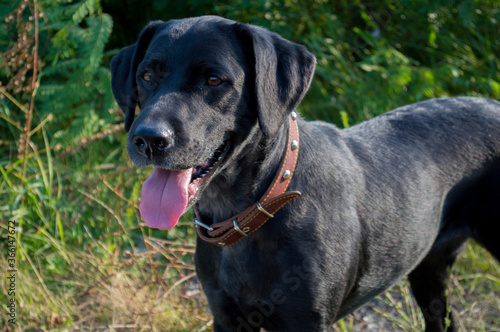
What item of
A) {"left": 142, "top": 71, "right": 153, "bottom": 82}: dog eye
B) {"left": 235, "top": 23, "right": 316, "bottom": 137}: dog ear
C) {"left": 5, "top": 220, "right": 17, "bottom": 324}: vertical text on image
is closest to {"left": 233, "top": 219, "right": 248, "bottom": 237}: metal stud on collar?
{"left": 235, "top": 23, "right": 316, "bottom": 137}: dog ear

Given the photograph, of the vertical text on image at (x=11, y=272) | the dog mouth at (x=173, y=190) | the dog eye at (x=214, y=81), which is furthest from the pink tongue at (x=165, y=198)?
the vertical text on image at (x=11, y=272)

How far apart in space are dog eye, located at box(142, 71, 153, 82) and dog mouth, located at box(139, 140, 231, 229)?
407 millimetres

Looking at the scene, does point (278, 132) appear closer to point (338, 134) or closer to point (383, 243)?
point (338, 134)

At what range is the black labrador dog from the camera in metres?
2.15

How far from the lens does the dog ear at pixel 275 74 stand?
2162mm

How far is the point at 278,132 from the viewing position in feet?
7.31

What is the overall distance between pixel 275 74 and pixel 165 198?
0.68m

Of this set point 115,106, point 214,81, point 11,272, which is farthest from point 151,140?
point 115,106

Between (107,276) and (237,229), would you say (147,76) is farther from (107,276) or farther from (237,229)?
(107,276)

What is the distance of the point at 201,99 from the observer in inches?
85.7

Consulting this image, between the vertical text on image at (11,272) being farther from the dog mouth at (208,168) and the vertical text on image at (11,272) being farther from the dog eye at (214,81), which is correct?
the dog eye at (214,81)

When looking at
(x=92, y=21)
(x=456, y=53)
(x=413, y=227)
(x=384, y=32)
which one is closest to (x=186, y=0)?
(x=92, y=21)

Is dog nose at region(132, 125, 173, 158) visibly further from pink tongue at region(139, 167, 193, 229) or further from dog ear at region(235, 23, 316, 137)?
dog ear at region(235, 23, 316, 137)

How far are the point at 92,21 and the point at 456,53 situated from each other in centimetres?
324
